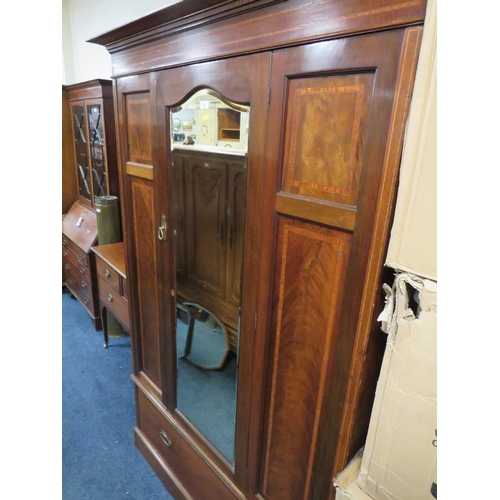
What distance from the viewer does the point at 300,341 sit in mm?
875

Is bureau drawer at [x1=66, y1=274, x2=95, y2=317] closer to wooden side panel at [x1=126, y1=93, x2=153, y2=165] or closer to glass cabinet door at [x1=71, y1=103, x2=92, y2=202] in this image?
glass cabinet door at [x1=71, y1=103, x2=92, y2=202]

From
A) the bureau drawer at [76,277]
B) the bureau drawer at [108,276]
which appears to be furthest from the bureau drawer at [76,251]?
the bureau drawer at [108,276]

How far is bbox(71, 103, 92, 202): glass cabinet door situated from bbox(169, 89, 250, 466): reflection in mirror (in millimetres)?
2031

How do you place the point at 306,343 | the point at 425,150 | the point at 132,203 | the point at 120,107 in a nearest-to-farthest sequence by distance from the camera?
1. the point at 425,150
2. the point at 306,343
3. the point at 120,107
4. the point at 132,203

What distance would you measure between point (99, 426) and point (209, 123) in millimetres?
1868

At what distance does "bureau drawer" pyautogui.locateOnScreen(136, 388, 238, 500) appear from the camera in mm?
1323

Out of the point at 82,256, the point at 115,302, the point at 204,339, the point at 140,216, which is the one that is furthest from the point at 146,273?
the point at 82,256

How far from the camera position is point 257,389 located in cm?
102

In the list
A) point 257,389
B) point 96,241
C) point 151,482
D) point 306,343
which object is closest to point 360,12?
point 306,343

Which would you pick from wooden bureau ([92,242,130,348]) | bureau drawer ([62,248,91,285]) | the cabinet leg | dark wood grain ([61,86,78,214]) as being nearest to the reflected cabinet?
wooden bureau ([92,242,130,348])

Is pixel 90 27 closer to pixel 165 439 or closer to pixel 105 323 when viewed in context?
pixel 105 323

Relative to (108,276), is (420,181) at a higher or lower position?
higher
